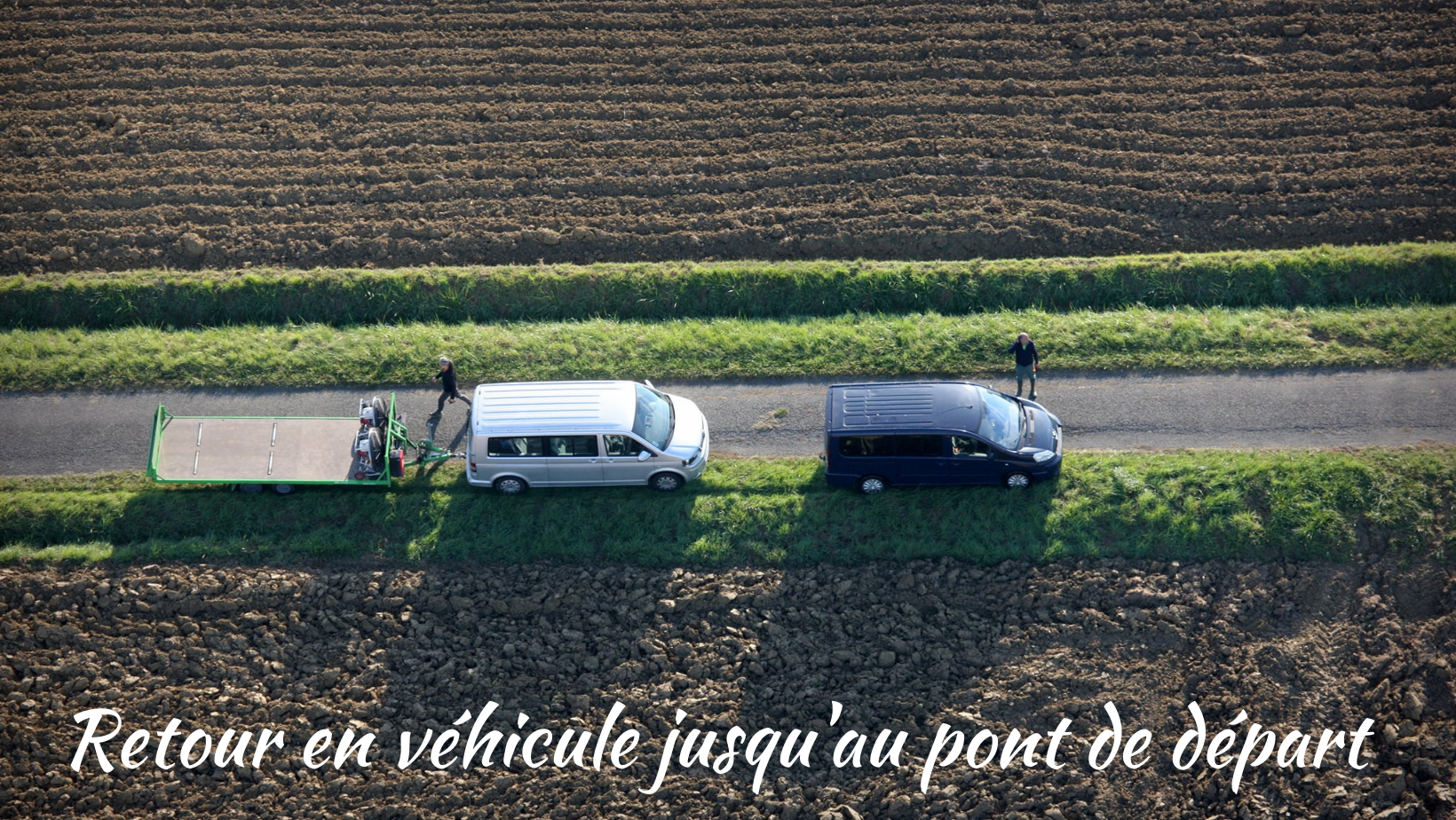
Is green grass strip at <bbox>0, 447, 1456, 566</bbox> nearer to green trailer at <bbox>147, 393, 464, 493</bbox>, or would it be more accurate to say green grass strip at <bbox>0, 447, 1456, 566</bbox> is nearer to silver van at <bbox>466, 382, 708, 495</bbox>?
silver van at <bbox>466, 382, 708, 495</bbox>

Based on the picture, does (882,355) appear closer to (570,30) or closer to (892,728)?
(892,728)

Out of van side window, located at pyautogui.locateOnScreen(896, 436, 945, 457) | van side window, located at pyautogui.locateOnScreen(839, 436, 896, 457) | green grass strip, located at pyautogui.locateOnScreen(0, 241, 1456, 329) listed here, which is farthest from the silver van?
green grass strip, located at pyautogui.locateOnScreen(0, 241, 1456, 329)

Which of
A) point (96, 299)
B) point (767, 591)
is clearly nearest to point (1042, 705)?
Answer: point (767, 591)

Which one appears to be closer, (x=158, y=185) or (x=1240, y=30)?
(x=158, y=185)

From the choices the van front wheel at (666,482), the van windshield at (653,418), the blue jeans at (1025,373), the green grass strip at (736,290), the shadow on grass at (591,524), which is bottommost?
the shadow on grass at (591,524)

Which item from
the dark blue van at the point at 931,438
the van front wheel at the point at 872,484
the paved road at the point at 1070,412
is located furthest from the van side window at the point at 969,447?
the paved road at the point at 1070,412

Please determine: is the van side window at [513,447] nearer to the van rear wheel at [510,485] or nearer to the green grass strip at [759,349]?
the van rear wheel at [510,485]

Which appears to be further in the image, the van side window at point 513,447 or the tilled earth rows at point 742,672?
the van side window at point 513,447
